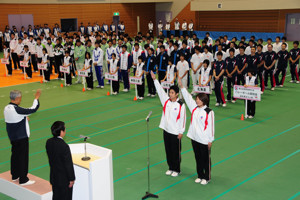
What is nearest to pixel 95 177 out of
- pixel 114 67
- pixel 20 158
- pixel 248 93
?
pixel 20 158

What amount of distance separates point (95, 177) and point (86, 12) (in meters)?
33.0

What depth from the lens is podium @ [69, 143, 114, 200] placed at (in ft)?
18.4

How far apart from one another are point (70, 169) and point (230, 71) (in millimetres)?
9292

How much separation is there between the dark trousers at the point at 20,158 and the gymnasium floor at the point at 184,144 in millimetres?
600

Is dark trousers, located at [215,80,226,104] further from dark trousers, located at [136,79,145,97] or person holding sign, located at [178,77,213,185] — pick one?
person holding sign, located at [178,77,213,185]

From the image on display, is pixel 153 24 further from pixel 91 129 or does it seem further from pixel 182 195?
pixel 182 195

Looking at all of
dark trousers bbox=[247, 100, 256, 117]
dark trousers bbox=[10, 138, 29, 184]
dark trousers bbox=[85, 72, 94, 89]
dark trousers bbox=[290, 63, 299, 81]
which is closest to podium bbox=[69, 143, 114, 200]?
dark trousers bbox=[10, 138, 29, 184]

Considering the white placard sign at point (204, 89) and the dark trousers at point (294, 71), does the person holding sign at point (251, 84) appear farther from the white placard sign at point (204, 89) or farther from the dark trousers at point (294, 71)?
the dark trousers at point (294, 71)

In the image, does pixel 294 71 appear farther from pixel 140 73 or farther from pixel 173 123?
pixel 173 123

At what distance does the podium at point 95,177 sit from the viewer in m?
5.59

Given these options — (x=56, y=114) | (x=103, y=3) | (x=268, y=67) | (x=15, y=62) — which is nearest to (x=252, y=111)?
(x=268, y=67)

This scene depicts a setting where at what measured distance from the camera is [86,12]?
36344mm

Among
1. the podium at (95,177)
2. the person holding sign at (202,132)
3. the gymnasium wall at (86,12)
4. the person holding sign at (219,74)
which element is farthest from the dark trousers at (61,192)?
the gymnasium wall at (86,12)

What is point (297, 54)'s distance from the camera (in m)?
15.7
